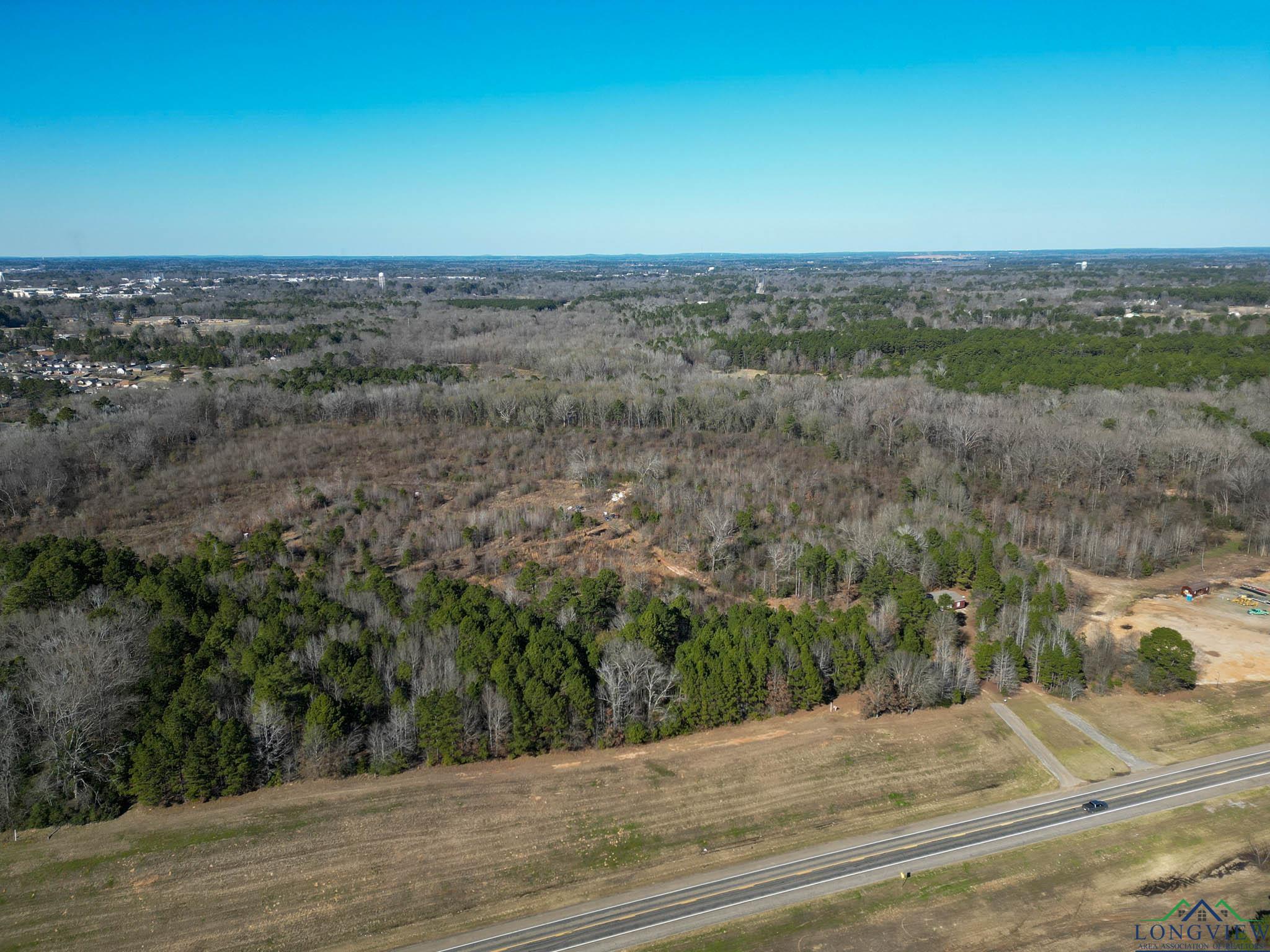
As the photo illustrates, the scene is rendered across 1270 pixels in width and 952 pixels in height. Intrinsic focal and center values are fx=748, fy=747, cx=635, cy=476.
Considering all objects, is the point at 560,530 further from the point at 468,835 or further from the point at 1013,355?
the point at 1013,355

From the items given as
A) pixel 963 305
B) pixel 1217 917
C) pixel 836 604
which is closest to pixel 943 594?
pixel 836 604

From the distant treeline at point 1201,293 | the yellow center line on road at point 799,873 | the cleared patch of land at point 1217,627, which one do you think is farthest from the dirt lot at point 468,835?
the distant treeline at point 1201,293

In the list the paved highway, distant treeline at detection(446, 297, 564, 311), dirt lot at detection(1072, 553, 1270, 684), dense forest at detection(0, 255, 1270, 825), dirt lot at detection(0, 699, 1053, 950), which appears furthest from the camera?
distant treeline at detection(446, 297, 564, 311)

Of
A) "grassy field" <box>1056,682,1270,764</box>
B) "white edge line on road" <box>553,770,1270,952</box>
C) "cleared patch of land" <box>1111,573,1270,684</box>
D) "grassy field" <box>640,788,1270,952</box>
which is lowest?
"grassy field" <box>1056,682,1270,764</box>

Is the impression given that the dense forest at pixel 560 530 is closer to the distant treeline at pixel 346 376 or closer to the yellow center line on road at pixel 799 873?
the distant treeline at pixel 346 376

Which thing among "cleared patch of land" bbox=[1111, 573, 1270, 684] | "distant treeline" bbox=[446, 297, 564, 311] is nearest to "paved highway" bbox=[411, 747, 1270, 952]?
"cleared patch of land" bbox=[1111, 573, 1270, 684]

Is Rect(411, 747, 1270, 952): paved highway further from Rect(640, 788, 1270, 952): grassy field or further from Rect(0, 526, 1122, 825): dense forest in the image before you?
Rect(0, 526, 1122, 825): dense forest

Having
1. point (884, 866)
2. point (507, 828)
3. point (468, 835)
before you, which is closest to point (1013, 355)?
point (884, 866)
